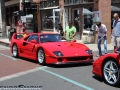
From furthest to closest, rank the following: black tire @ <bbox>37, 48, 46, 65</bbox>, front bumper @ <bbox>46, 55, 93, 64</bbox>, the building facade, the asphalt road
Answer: the building facade < black tire @ <bbox>37, 48, 46, 65</bbox> < front bumper @ <bbox>46, 55, 93, 64</bbox> < the asphalt road

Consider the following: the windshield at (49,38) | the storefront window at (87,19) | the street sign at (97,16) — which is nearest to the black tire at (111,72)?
the windshield at (49,38)

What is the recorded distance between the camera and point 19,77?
7836mm

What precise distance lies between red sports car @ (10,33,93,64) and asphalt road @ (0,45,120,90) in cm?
30

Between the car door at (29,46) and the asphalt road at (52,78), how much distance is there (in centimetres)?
104

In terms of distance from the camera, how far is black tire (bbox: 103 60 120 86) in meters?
6.23

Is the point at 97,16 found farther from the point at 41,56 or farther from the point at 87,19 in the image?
the point at 41,56

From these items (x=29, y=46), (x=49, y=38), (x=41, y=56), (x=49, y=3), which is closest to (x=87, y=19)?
(x=49, y=3)

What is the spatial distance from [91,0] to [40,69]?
Result: 10785mm

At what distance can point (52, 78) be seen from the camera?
7.54m

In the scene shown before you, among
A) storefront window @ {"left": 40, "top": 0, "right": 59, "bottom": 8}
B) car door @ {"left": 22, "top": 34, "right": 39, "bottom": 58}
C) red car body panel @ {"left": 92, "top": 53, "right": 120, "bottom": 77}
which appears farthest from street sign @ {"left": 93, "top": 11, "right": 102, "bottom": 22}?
red car body panel @ {"left": 92, "top": 53, "right": 120, "bottom": 77}

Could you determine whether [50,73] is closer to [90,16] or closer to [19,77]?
[19,77]

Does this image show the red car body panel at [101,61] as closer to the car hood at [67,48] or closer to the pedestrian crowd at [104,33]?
the car hood at [67,48]

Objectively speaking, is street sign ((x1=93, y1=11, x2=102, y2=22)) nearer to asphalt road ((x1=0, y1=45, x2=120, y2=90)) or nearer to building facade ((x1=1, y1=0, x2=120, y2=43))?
building facade ((x1=1, y1=0, x2=120, y2=43))

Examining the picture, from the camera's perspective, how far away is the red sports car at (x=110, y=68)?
20.4 ft
